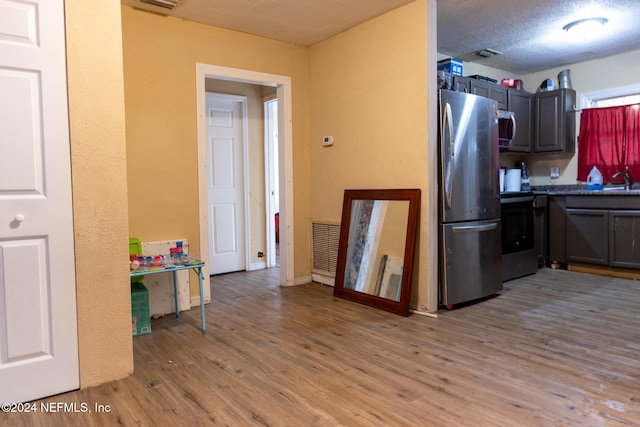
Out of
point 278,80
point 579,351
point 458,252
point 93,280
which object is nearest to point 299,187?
point 278,80

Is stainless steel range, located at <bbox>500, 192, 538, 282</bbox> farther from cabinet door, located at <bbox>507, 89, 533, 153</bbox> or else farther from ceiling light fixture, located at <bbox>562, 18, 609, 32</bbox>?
ceiling light fixture, located at <bbox>562, 18, 609, 32</bbox>

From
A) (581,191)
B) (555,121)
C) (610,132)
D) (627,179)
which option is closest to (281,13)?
(555,121)

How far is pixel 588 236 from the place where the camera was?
470cm

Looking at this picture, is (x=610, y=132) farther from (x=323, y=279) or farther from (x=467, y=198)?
(x=323, y=279)

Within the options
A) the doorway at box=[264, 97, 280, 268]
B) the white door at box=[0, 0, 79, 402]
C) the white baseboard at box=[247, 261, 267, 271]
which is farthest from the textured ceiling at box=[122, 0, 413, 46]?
the white baseboard at box=[247, 261, 267, 271]

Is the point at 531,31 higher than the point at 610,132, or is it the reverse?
the point at 531,31

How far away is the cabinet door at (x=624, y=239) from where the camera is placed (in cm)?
436

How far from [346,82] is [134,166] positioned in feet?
6.73

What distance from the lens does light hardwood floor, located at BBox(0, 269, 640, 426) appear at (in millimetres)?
1897

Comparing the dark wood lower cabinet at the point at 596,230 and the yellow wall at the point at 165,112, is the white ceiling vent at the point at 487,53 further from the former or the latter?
the yellow wall at the point at 165,112

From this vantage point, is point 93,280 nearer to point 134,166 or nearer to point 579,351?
point 134,166

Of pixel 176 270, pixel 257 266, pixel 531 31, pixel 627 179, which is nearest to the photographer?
pixel 176 270

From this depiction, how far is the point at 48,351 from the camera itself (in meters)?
2.09

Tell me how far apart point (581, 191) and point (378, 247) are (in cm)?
278
